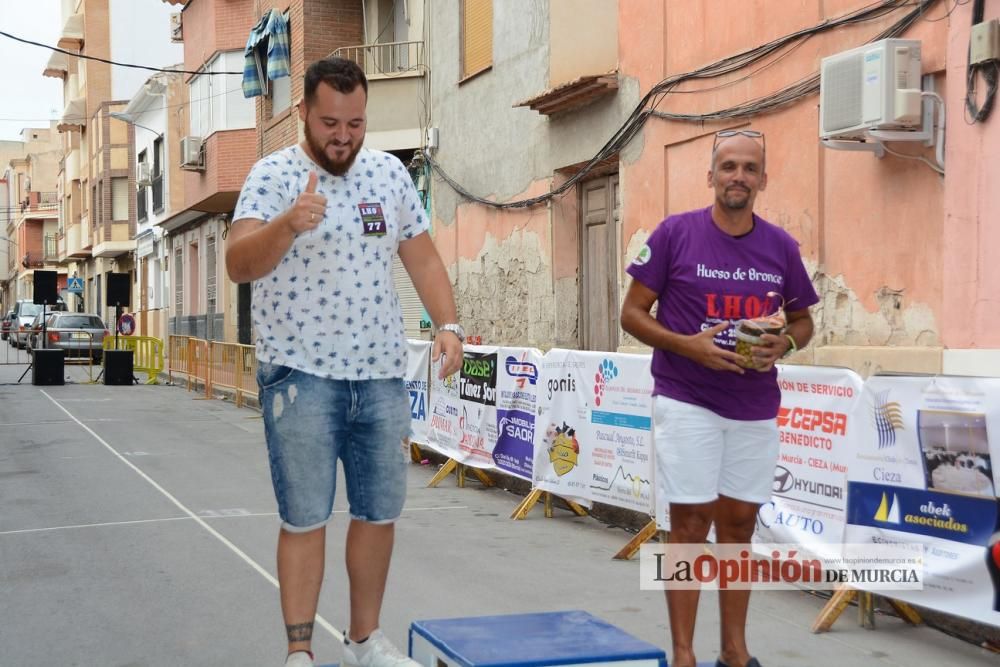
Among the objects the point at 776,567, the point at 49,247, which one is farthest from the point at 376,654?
the point at 49,247

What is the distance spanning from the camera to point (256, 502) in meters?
10.3

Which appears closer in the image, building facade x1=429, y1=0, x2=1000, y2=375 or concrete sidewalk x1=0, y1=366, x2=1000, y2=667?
concrete sidewalk x1=0, y1=366, x2=1000, y2=667

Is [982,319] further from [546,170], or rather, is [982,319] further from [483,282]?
[483,282]

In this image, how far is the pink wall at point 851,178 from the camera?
7172 millimetres

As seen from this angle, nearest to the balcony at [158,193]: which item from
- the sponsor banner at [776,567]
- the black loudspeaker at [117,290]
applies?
the black loudspeaker at [117,290]

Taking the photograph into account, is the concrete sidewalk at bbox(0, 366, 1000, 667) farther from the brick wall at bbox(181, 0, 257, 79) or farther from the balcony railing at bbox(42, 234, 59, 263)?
the balcony railing at bbox(42, 234, 59, 263)

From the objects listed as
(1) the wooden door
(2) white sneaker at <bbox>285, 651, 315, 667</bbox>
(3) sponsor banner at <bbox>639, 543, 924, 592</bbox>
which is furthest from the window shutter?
(2) white sneaker at <bbox>285, 651, 315, 667</bbox>

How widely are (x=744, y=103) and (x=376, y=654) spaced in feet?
22.2

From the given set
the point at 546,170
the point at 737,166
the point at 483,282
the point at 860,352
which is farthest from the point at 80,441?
the point at 737,166

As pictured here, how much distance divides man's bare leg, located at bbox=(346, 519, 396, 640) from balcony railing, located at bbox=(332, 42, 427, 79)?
14.0 m

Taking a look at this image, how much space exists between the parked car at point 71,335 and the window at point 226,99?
367 inches

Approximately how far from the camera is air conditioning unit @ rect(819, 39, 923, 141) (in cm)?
740

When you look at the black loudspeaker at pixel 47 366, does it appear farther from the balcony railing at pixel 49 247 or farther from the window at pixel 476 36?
the balcony railing at pixel 49 247

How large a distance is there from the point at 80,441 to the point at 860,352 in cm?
1074
